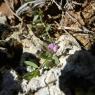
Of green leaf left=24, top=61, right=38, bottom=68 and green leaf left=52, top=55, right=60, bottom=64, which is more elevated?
green leaf left=24, top=61, right=38, bottom=68

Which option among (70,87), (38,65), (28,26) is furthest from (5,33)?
(70,87)

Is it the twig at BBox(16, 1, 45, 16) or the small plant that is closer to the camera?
the small plant

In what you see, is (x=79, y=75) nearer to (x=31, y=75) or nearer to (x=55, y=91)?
(x=55, y=91)

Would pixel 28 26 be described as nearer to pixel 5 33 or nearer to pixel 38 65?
pixel 5 33

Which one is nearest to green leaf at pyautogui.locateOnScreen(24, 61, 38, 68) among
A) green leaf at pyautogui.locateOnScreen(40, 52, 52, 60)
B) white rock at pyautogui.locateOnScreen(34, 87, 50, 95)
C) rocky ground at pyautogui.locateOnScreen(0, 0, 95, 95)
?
rocky ground at pyautogui.locateOnScreen(0, 0, 95, 95)

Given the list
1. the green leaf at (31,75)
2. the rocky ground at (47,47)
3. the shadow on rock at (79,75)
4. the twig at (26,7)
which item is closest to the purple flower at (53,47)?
the rocky ground at (47,47)

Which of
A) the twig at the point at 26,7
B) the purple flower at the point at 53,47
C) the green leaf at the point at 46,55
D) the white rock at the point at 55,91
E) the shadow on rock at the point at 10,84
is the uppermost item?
the twig at the point at 26,7

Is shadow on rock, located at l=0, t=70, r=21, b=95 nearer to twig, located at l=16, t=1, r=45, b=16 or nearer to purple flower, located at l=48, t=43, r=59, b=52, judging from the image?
purple flower, located at l=48, t=43, r=59, b=52

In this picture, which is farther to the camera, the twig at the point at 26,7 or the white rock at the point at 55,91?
the twig at the point at 26,7

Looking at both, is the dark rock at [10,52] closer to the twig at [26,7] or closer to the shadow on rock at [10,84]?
the shadow on rock at [10,84]
